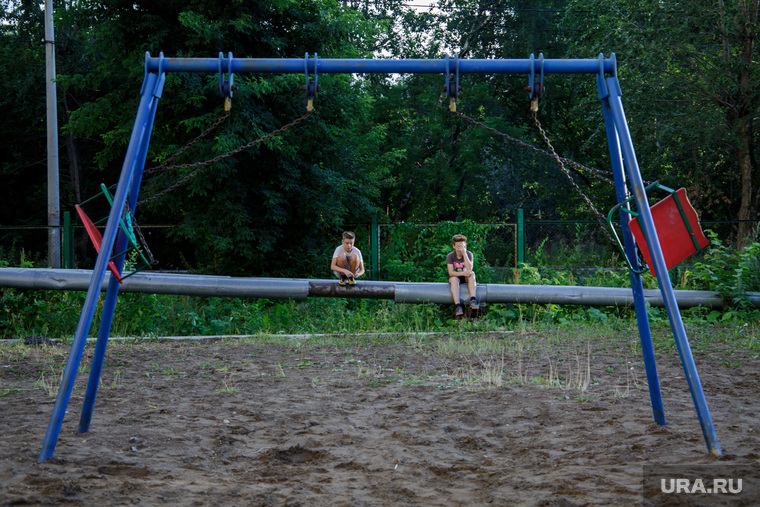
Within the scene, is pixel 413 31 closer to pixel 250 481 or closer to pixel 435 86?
pixel 435 86

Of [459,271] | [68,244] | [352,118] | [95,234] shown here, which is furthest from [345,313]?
[95,234]

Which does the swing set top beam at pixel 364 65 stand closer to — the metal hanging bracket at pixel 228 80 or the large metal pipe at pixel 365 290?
the metal hanging bracket at pixel 228 80

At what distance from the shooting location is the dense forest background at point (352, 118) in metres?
13.0

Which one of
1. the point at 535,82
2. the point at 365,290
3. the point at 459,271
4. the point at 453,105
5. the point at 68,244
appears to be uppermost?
the point at 535,82

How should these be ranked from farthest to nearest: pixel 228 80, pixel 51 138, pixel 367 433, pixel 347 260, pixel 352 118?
pixel 51 138
pixel 352 118
pixel 347 260
pixel 228 80
pixel 367 433

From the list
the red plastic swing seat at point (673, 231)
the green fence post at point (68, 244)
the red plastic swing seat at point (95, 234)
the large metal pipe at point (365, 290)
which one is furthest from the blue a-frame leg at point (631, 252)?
the green fence post at point (68, 244)

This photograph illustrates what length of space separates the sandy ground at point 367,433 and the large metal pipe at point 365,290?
8.92 feet

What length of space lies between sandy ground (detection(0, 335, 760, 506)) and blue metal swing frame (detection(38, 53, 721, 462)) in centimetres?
34

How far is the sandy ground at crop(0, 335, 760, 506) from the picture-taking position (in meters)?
3.20

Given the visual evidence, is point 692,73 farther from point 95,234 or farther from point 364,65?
point 95,234

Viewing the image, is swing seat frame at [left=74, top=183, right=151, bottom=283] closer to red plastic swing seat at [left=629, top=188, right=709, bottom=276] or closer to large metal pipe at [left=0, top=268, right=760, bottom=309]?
red plastic swing seat at [left=629, top=188, right=709, bottom=276]

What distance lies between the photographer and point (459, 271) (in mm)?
9383

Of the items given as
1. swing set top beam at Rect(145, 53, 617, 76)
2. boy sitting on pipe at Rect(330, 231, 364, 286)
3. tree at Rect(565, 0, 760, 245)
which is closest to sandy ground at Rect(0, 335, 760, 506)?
swing set top beam at Rect(145, 53, 617, 76)

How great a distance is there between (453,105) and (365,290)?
16.9ft
